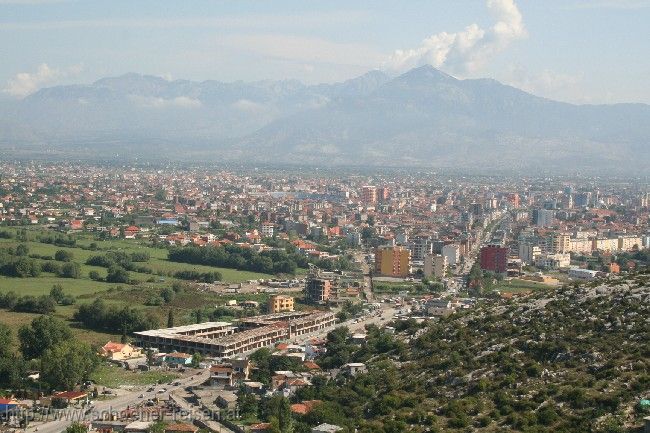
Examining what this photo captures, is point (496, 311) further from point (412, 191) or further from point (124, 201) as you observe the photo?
point (412, 191)

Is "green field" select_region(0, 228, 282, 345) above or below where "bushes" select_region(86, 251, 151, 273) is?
below

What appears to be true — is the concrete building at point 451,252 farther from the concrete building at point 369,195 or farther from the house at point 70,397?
the concrete building at point 369,195

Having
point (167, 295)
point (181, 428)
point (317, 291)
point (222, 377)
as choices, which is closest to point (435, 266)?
point (317, 291)

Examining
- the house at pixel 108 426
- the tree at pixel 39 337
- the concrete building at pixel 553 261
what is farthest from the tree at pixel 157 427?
the concrete building at pixel 553 261

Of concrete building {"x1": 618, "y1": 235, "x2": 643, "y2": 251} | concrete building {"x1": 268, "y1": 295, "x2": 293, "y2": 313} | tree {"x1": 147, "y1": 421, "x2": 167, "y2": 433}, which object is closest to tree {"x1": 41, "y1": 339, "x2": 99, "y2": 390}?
tree {"x1": 147, "y1": 421, "x2": 167, "y2": 433}

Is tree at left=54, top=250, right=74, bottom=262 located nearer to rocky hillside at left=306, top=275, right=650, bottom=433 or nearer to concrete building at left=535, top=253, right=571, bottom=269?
concrete building at left=535, top=253, right=571, bottom=269

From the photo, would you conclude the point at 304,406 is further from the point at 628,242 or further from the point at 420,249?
the point at 628,242
